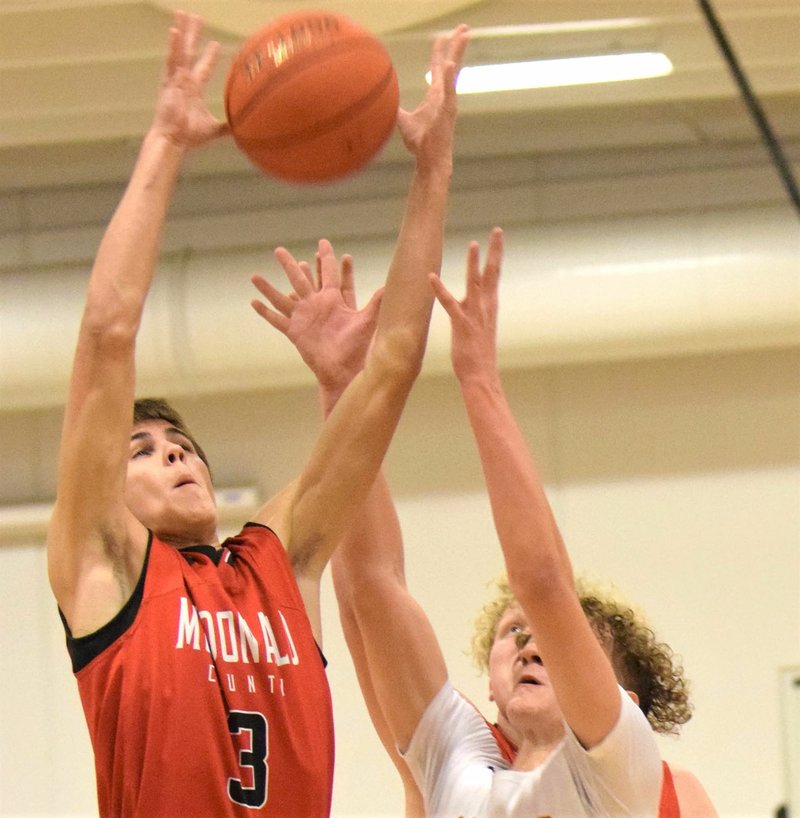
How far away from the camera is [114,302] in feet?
5.31

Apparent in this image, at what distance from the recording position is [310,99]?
191 cm

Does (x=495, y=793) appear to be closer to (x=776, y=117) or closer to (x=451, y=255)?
(x=451, y=255)

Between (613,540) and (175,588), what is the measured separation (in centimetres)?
342

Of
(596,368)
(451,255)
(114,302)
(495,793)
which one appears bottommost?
(495,793)

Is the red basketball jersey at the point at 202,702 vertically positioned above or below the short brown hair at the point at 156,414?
below

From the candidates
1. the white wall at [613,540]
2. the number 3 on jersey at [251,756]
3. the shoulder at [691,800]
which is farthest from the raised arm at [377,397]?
the white wall at [613,540]

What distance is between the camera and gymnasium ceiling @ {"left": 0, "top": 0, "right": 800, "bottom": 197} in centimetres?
368

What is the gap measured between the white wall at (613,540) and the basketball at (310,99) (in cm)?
314

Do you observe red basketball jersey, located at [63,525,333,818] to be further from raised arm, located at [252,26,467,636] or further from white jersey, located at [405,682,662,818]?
white jersey, located at [405,682,662,818]

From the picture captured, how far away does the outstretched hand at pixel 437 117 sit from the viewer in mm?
2008

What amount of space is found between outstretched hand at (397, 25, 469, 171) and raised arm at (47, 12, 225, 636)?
0.45 meters

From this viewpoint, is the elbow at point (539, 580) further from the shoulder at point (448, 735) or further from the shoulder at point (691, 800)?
the shoulder at point (691, 800)

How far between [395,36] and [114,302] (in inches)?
95.4

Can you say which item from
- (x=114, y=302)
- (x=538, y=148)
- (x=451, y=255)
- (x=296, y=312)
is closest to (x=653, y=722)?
(x=296, y=312)
